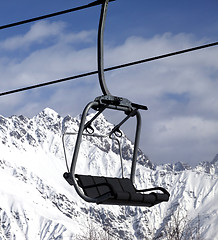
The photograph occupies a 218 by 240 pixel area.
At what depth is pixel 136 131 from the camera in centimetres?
371

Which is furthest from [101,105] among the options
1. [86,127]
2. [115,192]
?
[115,192]

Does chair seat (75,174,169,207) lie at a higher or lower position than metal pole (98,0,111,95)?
lower

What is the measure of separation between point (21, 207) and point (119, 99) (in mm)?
199971

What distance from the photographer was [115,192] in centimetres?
333

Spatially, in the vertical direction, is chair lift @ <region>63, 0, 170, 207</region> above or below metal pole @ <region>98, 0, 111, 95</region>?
below

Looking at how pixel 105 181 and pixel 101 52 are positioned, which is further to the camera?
pixel 105 181

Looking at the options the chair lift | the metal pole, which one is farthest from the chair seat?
the metal pole

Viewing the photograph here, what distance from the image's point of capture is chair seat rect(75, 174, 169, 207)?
10.9 feet

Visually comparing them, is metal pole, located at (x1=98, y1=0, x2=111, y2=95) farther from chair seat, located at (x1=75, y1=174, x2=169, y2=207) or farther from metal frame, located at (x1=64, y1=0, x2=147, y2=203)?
chair seat, located at (x1=75, y1=174, x2=169, y2=207)

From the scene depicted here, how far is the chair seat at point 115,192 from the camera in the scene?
3.33m

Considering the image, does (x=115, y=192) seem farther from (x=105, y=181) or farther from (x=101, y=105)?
(x=101, y=105)

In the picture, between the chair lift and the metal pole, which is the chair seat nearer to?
the chair lift

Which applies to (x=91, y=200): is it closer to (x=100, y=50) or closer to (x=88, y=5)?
(x=100, y=50)

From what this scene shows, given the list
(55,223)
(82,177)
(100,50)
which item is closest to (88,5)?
(100,50)
